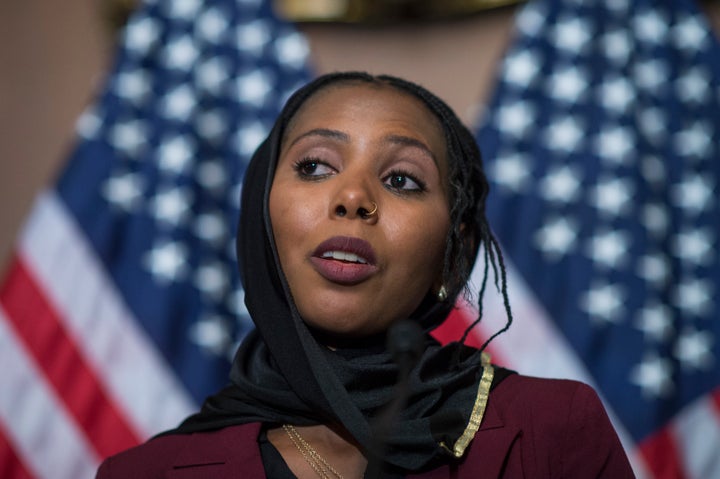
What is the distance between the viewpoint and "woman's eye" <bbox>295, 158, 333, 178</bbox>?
3.97ft

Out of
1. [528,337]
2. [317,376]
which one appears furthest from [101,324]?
[317,376]

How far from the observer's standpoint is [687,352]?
244cm

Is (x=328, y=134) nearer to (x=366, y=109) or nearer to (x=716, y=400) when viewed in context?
(x=366, y=109)

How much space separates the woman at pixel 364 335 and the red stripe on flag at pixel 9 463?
1.30 metres

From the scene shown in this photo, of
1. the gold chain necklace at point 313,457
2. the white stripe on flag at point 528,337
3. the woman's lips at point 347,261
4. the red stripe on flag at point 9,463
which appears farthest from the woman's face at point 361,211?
the red stripe on flag at point 9,463

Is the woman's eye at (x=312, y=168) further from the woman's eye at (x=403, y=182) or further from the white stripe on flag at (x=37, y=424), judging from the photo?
the white stripe on flag at (x=37, y=424)

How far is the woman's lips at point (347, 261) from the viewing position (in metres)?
1.09

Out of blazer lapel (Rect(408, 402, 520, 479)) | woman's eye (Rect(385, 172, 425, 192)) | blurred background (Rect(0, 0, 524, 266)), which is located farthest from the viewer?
blurred background (Rect(0, 0, 524, 266))

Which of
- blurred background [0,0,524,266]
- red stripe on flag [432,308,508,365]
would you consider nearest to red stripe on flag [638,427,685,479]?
red stripe on flag [432,308,508,365]

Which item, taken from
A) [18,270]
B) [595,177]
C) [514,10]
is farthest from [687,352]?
[18,270]

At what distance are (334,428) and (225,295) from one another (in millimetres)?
1413

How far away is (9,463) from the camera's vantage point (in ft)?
7.79

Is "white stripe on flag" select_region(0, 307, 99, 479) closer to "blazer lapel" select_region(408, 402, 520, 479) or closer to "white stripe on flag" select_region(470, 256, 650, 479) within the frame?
"white stripe on flag" select_region(470, 256, 650, 479)

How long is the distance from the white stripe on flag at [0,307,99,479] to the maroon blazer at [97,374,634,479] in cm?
136
